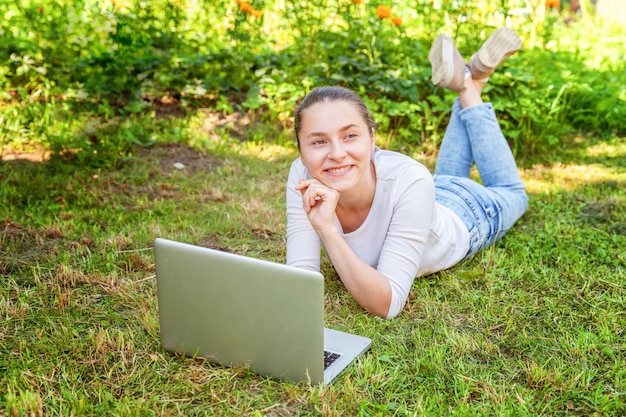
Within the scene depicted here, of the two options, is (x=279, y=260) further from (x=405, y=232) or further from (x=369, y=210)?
(x=405, y=232)

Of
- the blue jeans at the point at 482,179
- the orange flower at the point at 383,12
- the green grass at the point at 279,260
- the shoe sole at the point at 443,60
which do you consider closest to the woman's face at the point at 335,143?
the green grass at the point at 279,260

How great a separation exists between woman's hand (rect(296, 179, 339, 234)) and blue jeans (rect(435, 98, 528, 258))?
34.6 inches

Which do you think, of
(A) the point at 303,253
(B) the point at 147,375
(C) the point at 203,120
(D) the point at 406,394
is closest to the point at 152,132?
(C) the point at 203,120

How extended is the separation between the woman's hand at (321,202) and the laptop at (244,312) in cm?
46

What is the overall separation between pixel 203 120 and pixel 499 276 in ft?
9.80

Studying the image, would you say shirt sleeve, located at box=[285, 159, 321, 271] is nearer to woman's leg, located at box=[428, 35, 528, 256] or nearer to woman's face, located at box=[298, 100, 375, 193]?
woman's face, located at box=[298, 100, 375, 193]

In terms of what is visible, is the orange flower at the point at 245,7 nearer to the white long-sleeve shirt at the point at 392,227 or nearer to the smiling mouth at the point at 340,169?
the white long-sleeve shirt at the point at 392,227

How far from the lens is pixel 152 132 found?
15.5 ft

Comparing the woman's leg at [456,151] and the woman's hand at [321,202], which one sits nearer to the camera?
the woman's hand at [321,202]

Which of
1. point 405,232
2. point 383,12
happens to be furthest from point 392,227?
point 383,12

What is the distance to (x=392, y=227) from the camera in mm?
2311

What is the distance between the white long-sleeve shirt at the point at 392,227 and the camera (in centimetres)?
228

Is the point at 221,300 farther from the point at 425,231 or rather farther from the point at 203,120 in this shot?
the point at 203,120

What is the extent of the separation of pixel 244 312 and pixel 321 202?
56cm
